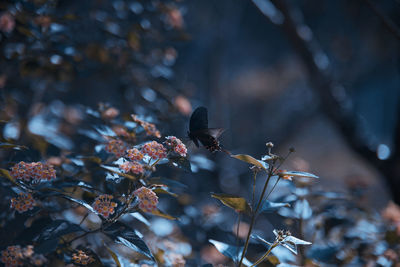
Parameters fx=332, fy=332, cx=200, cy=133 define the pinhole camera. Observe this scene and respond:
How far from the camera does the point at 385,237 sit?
4.67 feet

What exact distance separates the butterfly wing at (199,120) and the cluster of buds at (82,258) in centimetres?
51

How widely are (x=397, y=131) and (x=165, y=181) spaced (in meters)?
1.60

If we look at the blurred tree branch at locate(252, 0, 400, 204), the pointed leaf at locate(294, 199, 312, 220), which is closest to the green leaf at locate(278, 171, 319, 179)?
the pointed leaf at locate(294, 199, 312, 220)

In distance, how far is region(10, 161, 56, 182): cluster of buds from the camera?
0.92 metres

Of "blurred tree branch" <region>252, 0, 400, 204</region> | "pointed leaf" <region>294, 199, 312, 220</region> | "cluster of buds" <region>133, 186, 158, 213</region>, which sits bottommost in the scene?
"cluster of buds" <region>133, 186, 158, 213</region>

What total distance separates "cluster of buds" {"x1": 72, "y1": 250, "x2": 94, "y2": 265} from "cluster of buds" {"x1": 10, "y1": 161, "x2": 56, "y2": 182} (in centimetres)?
24

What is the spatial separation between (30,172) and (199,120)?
0.54 metres

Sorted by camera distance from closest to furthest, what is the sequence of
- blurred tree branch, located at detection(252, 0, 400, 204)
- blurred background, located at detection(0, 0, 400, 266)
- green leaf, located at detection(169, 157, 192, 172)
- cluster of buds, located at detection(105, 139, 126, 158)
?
green leaf, located at detection(169, 157, 192, 172), cluster of buds, located at detection(105, 139, 126, 158), blurred background, located at detection(0, 0, 400, 266), blurred tree branch, located at detection(252, 0, 400, 204)

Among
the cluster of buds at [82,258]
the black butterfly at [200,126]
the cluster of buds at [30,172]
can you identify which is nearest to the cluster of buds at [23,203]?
the cluster of buds at [30,172]

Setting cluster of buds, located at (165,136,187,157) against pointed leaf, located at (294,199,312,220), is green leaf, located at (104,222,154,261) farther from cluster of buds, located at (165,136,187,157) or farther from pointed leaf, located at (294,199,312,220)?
pointed leaf, located at (294,199,312,220)

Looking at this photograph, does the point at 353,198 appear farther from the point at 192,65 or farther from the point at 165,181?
the point at 192,65

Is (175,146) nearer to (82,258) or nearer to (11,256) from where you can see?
(82,258)

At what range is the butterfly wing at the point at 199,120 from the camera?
113 cm

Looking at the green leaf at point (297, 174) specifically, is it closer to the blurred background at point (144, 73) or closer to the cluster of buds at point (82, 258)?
the blurred background at point (144, 73)
